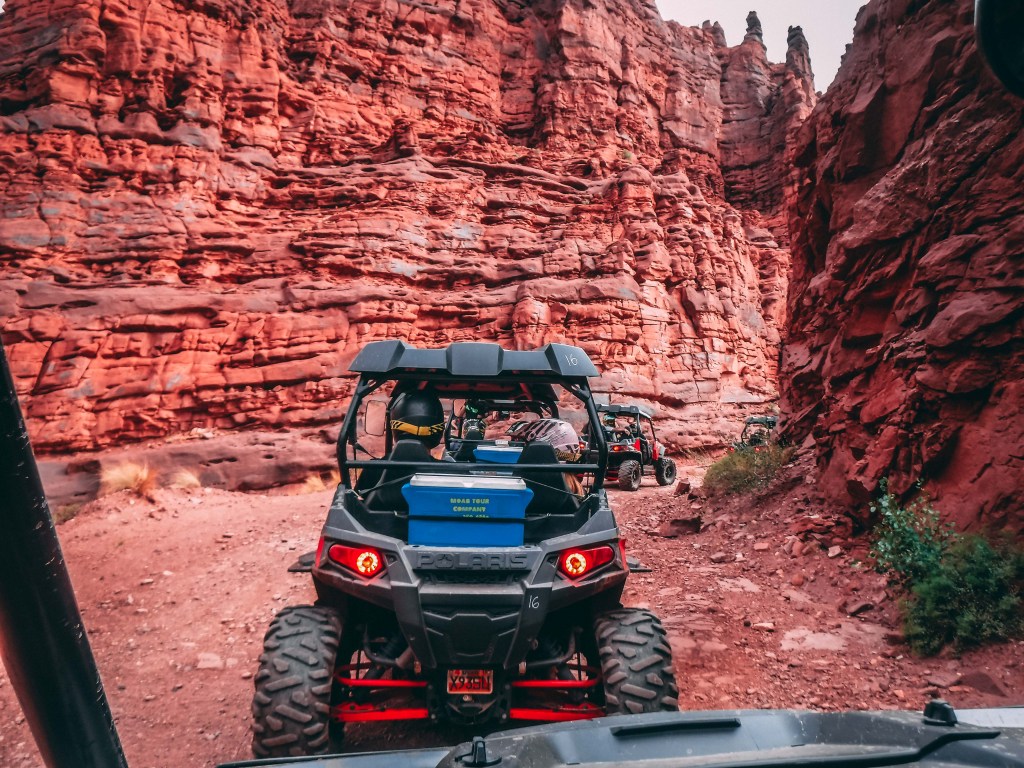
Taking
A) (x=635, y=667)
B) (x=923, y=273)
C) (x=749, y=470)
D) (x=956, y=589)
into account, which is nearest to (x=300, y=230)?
(x=749, y=470)

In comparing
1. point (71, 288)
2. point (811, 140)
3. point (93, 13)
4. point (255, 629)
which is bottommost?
point (255, 629)

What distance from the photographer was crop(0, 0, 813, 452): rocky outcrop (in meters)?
15.2

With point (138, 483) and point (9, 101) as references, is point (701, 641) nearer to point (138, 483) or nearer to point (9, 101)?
point (138, 483)

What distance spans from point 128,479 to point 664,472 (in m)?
11.5

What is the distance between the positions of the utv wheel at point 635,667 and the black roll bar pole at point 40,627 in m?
1.81

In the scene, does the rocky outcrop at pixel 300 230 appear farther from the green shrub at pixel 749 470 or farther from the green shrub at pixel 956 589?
the green shrub at pixel 956 589

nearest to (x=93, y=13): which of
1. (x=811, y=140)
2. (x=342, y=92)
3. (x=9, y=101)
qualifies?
(x=9, y=101)

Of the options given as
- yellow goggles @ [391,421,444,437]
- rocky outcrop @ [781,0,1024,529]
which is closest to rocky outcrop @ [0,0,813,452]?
rocky outcrop @ [781,0,1024,529]

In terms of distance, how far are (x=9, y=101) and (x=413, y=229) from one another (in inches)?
535

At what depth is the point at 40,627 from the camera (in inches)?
48.3

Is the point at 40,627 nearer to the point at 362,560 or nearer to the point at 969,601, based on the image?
the point at 362,560

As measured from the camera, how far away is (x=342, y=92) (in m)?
22.7

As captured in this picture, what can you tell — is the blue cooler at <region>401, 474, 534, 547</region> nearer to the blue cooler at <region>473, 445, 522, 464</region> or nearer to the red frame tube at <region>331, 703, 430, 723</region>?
the red frame tube at <region>331, 703, 430, 723</region>

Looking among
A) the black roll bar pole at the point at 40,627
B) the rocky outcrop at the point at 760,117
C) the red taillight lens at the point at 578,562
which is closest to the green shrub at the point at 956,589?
the red taillight lens at the point at 578,562
